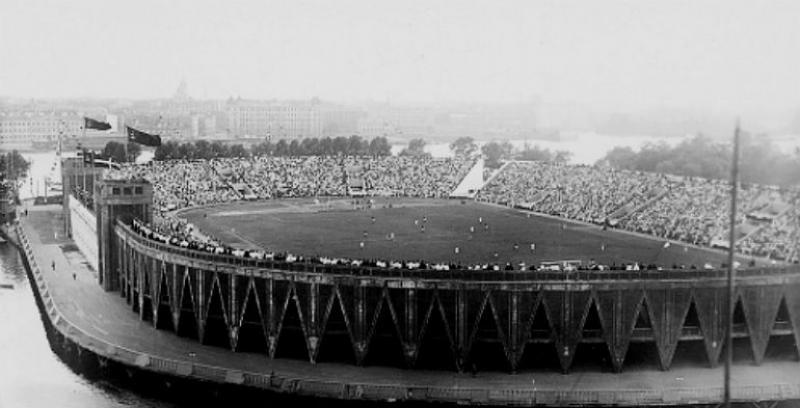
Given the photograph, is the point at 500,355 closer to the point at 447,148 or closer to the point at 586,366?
the point at 586,366

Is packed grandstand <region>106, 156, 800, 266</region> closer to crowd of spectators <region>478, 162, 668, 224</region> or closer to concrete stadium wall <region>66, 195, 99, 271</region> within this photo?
crowd of spectators <region>478, 162, 668, 224</region>

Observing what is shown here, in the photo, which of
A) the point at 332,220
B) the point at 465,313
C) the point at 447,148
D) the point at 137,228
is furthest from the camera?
the point at 447,148

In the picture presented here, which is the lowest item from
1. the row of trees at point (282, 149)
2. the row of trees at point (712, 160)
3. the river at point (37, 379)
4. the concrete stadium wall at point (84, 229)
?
the river at point (37, 379)

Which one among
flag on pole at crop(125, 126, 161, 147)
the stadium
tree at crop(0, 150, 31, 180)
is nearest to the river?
the stadium

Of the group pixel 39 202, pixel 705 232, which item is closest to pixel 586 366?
pixel 705 232

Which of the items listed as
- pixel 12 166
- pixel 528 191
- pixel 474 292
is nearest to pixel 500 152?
pixel 528 191

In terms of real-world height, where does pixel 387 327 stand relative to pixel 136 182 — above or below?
below

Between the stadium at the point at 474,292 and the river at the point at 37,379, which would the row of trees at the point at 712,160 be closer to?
the stadium at the point at 474,292

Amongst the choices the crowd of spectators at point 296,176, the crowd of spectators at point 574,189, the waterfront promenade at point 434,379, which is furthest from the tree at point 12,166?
the waterfront promenade at point 434,379
